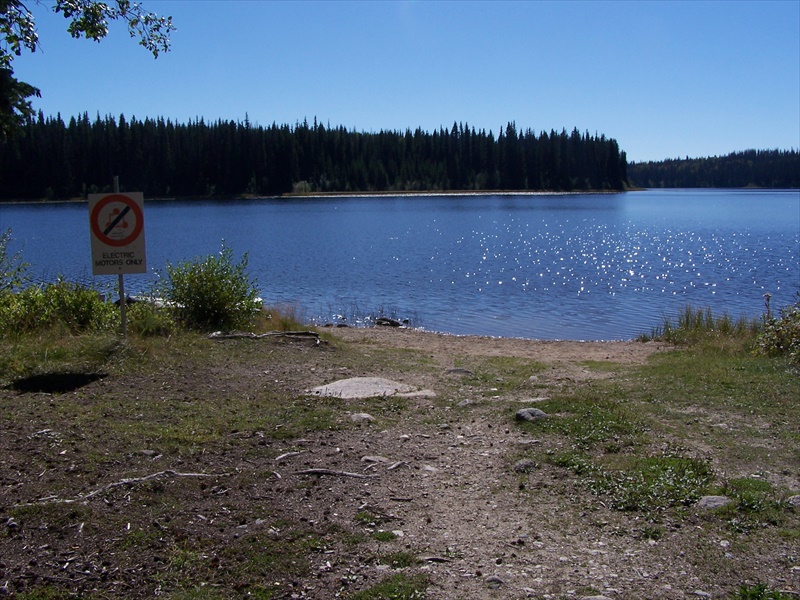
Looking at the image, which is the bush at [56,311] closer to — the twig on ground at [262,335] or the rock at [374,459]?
the twig on ground at [262,335]

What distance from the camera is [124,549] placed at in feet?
14.9

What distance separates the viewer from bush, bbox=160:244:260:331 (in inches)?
517

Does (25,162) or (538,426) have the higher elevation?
(25,162)

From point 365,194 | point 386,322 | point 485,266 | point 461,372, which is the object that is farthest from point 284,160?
point 461,372

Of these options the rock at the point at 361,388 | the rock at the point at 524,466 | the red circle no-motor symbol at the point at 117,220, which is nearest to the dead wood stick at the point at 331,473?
the rock at the point at 524,466

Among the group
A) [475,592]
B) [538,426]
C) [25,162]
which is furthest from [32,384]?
[25,162]

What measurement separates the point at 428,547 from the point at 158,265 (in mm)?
33726

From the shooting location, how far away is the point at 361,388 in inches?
357

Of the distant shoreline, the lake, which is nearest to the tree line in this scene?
the distant shoreline

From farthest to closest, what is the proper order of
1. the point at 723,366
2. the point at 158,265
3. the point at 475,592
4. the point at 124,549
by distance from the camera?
the point at 158,265 < the point at 723,366 < the point at 124,549 < the point at 475,592

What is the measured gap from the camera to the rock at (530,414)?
750cm

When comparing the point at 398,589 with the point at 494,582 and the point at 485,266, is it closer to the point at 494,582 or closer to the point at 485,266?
the point at 494,582

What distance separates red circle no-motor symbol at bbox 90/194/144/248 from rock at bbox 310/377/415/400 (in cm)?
339

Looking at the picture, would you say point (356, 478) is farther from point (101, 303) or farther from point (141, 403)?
point (101, 303)
